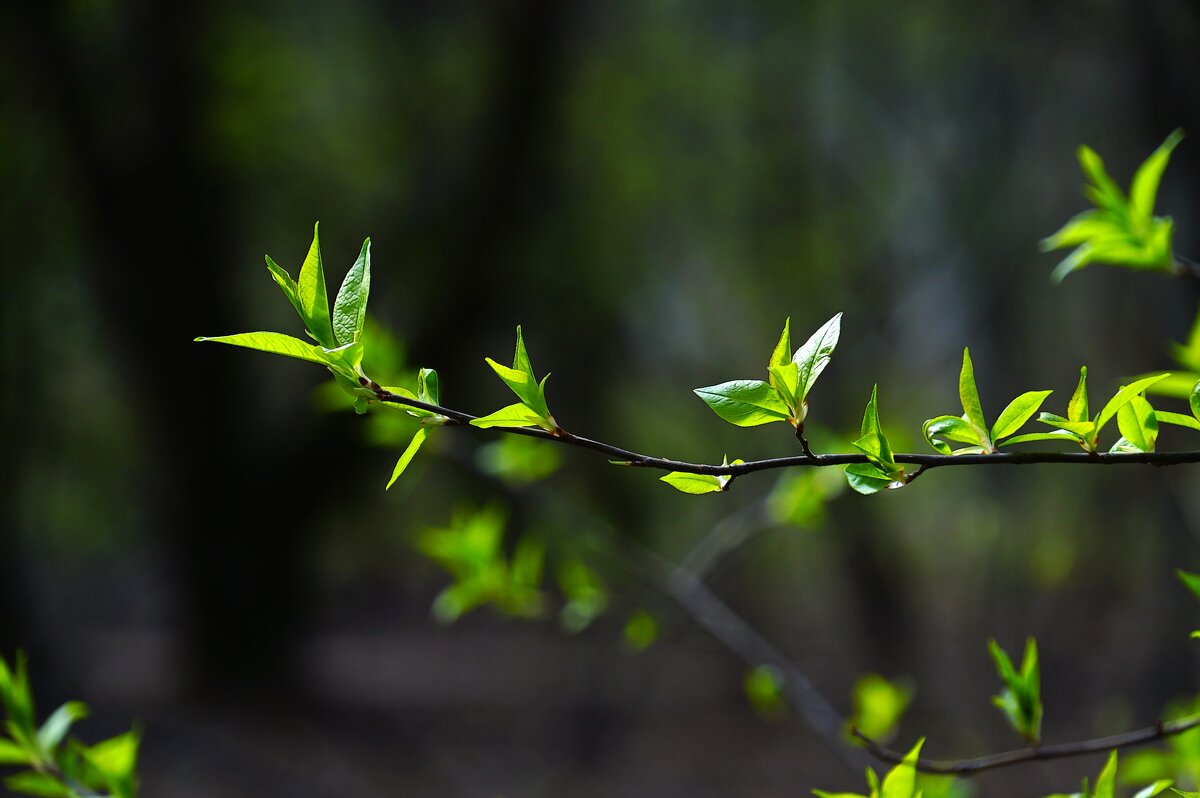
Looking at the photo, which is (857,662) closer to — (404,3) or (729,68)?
(729,68)

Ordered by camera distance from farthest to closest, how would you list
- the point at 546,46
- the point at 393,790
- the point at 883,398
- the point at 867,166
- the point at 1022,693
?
1. the point at 883,398
2. the point at 867,166
3. the point at 393,790
4. the point at 546,46
5. the point at 1022,693

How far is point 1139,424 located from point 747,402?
0.24m

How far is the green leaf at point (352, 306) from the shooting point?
1.85 feet

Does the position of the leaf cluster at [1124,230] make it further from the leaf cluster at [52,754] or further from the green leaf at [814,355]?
the leaf cluster at [52,754]

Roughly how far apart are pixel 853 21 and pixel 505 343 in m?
2.35

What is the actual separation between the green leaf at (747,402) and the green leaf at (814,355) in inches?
0.7

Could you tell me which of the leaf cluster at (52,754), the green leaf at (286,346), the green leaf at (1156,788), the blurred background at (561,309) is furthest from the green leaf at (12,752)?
the blurred background at (561,309)

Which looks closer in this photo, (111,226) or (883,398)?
(111,226)

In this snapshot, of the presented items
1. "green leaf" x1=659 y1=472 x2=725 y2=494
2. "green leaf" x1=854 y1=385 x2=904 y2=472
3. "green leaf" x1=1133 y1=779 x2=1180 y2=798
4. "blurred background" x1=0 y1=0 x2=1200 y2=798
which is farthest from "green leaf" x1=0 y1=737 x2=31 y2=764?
"blurred background" x1=0 y1=0 x2=1200 y2=798

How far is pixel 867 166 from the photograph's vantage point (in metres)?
4.88

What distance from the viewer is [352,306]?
57 cm

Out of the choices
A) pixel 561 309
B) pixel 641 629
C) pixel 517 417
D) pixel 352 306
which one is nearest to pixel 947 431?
pixel 517 417

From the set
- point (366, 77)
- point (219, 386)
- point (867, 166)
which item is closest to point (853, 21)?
point (867, 166)

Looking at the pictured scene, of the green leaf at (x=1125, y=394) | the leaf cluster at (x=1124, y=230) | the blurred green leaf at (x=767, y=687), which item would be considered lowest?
the blurred green leaf at (x=767, y=687)
